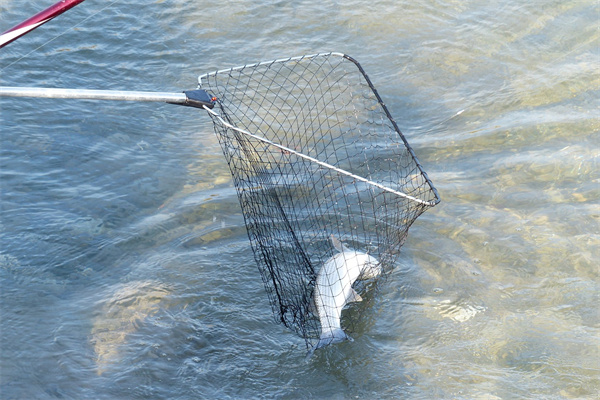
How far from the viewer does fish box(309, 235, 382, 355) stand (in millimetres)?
4828

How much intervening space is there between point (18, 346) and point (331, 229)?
2.96 meters

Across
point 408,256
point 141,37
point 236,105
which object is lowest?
point 408,256

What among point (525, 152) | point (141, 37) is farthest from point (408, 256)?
point (141, 37)

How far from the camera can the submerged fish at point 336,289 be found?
483 centimetres

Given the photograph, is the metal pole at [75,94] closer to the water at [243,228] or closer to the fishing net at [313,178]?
the fishing net at [313,178]

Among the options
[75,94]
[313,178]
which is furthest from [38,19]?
[313,178]

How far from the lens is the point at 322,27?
10.0 m

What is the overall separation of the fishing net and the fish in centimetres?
5

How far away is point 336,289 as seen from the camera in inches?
196

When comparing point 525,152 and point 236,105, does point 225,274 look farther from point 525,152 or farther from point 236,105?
point 525,152

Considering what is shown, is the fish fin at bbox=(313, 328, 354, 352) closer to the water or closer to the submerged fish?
the submerged fish

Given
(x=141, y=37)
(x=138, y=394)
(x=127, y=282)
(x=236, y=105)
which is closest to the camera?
(x=138, y=394)

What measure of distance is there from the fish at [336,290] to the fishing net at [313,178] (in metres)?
0.05

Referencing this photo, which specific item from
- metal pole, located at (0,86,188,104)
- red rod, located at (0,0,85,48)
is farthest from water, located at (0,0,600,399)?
red rod, located at (0,0,85,48)
